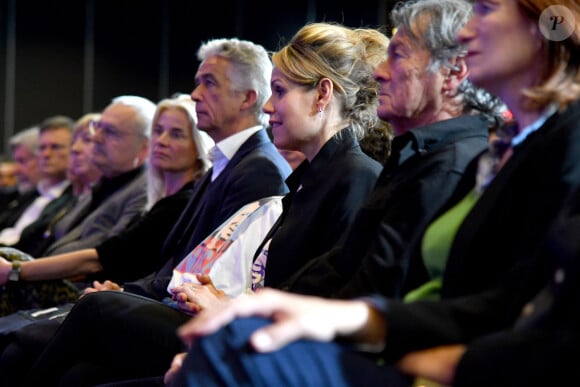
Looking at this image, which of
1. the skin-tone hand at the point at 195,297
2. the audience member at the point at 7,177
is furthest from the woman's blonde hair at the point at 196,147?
the audience member at the point at 7,177

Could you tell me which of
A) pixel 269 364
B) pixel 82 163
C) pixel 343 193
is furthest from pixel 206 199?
pixel 82 163

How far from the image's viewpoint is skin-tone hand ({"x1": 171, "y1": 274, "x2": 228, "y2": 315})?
228 cm

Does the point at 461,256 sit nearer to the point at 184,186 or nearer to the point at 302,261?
the point at 302,261

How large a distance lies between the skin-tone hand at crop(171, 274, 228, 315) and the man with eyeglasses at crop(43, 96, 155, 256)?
4.90 feet

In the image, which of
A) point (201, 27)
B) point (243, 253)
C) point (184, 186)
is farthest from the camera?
point (201, 27)

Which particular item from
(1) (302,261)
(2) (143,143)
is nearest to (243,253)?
(1) (302,261)

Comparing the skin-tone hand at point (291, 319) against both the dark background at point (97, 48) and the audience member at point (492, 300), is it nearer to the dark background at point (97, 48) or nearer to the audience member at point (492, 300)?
the audience member at point (492, 300)

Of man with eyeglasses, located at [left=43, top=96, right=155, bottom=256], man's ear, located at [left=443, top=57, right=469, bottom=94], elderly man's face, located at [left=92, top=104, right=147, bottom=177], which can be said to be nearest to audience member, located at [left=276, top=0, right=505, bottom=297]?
man's ear, located at [left=443, top=57, right=469, bottom=94]

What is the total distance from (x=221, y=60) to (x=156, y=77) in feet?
16.8

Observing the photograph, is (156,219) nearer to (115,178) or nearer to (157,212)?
(157,212)

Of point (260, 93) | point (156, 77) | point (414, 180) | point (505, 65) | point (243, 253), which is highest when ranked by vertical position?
point (505, 65)

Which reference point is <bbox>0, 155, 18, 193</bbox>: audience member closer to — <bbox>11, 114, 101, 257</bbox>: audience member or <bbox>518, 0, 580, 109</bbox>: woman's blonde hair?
<bbox>11, 114, 101, 257</bbox>: audience member

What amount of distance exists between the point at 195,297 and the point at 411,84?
2.38 feet

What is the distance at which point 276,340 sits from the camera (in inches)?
46.3
